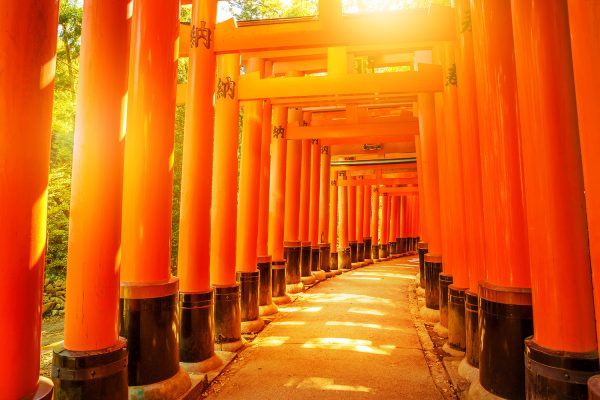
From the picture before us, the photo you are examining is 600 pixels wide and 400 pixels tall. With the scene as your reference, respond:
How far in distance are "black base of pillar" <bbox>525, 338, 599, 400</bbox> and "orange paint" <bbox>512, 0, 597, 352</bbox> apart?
0.05 meters

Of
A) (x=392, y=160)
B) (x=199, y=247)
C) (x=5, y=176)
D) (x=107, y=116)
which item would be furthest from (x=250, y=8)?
(x=5, y=176)

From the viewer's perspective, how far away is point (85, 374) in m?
2.84

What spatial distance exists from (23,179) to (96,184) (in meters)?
0.88

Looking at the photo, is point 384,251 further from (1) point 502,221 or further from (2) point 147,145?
(2) point 147,145

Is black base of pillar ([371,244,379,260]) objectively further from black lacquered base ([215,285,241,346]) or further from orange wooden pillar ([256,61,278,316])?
black lacquered base ([215,285,241,346])

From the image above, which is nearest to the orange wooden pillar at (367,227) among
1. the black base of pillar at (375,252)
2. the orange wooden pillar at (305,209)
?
the black base of pillar at (375,252)

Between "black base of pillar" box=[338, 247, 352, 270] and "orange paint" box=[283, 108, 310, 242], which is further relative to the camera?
"black base of pillar" box=[338, 247, 352, 270]

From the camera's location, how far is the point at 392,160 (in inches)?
685

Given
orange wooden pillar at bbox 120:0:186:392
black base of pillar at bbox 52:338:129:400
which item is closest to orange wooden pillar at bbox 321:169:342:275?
orange wooden pillar at bbox 120:0:186:392

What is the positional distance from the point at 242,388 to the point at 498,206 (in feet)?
9.82

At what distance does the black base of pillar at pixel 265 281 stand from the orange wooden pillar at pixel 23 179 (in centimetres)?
595

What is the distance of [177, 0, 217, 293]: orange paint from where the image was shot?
486 centimetres

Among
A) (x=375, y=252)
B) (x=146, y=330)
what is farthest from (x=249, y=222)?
(x=375, y=252)

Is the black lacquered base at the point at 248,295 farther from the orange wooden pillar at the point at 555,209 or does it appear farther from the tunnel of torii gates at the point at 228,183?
the orange wooden pillar at the point at 555,209
